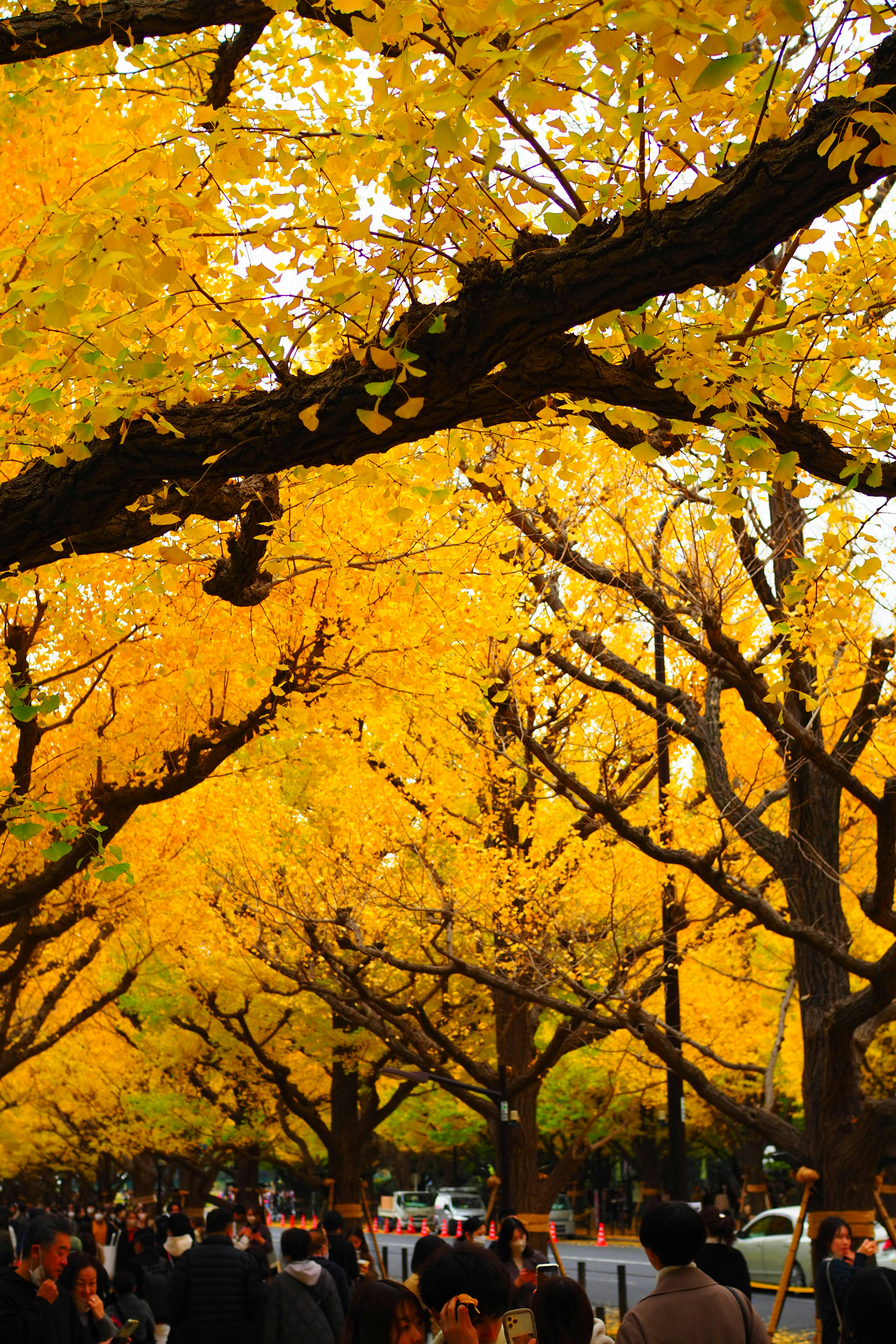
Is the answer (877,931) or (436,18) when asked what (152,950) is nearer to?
(877,931)

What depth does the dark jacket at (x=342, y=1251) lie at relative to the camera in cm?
1138

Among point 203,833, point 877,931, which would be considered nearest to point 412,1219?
point 877,931

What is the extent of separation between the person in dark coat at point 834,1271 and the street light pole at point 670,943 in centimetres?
330

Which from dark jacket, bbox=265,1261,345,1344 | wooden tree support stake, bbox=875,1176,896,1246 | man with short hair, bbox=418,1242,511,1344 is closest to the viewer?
man with short hair, bbox=418,1242,511,1344

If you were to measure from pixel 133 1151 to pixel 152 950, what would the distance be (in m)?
15.2

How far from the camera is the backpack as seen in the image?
413 inches

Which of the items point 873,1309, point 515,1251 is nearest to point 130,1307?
point 515,1251

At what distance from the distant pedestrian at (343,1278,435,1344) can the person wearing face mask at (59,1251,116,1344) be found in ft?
10.2

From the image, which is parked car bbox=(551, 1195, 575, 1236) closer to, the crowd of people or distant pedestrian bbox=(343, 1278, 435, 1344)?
the crowd of people

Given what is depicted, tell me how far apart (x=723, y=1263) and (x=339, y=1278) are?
9.49 feet

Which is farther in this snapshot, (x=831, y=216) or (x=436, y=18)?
(x=831, y=216)

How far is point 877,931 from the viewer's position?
22.7m

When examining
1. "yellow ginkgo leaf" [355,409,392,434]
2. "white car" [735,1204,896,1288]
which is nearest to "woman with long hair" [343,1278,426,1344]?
"yellow ginkgo leaf" [355,409,392,434]

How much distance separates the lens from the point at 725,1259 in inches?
290
